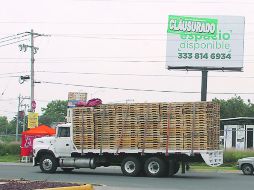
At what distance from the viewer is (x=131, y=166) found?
24.7m

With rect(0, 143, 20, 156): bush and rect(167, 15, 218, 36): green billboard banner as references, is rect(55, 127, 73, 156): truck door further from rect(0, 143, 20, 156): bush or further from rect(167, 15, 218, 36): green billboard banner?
rect(167, 15, 218, 36): green billboard banner

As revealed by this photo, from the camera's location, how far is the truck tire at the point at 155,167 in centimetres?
2392

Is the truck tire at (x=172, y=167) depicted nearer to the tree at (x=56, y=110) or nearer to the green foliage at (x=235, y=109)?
the green foliage at (x=235, y=109)

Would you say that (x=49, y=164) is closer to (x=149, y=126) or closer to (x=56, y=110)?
(x=149, y=126)

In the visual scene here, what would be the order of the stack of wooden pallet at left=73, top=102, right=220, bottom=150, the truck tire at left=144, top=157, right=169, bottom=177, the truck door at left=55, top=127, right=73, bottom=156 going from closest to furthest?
the stack of wooden pallet at left=73, top=102, right=220, bottom=150, the truck tire at left=144, top=157, right=169, bottom=177, the truck door at left=55, top=127, right=73, bottom=156

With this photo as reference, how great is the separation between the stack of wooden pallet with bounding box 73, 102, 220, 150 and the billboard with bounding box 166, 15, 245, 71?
21.1 metres

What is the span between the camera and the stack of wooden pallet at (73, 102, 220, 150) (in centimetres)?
2334

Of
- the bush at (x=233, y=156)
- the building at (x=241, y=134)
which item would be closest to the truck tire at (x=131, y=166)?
the bush at (x=233, y=156)

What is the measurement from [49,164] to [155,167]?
533 cm

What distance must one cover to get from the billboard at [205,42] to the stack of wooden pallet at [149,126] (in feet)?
Answer: 69.2

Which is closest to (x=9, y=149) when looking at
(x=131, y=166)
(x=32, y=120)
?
(x=32, y=120)

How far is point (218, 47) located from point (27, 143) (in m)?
17.7

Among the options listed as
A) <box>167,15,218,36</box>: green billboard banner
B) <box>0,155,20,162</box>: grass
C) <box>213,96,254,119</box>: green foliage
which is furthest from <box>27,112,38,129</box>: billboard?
<box>213,96,254,119</box>: green foliage

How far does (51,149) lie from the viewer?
26141mm
